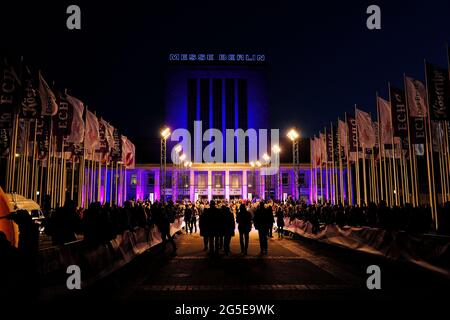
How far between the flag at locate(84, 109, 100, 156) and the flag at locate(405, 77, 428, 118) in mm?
17415

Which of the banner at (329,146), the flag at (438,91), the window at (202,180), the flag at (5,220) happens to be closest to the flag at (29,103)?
the flag at (5,220)

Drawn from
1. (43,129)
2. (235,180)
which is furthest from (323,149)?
(235,180)

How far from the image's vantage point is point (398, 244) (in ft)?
36.5

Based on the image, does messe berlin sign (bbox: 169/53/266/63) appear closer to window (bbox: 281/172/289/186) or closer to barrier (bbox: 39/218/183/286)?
window (bbox: 281/172/289/186)

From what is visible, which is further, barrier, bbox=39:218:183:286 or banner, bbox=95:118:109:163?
banner, bbox=95:118:109:163

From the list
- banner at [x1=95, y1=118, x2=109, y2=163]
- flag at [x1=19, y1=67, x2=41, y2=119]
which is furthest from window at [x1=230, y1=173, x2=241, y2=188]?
flag at [x1=19, y1=67, x2=41, y2=119]

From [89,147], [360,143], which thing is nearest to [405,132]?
[360,143]

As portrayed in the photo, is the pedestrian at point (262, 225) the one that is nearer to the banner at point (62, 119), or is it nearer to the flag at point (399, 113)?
the flag at point (399, 113)

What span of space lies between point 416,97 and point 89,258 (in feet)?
55.1

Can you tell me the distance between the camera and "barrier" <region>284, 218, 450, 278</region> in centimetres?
A: 907

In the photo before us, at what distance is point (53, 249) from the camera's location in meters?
7.47

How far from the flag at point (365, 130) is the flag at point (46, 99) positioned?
691 inches
